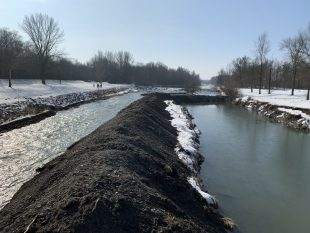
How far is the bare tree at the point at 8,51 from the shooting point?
2613 inches

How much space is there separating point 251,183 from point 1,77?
7558cm

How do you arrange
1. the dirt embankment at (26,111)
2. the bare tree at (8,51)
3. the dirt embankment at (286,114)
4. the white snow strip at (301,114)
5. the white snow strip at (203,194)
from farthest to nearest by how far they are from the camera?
the bare tree at (8,51), the dirt embankment at (286,114), the white snow strip at (301,114), the dirt embankment at (26,111), the white snow strip at (203,194)

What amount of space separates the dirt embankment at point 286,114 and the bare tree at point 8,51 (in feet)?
127

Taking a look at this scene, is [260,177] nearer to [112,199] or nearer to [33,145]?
[112,199]

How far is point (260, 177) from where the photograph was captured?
1973cm

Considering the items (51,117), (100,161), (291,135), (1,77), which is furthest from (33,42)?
(100,161)

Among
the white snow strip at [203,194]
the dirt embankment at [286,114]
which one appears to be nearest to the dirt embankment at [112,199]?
the white snow strip at [203,194]

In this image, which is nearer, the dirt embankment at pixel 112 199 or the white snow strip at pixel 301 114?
the dirt embankment at pixel 112 199

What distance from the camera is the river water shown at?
14.2m

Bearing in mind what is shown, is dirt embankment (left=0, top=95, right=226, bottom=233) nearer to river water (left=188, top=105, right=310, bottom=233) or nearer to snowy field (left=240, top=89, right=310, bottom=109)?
river water (left=188, top=105, right=310, bottom=233)

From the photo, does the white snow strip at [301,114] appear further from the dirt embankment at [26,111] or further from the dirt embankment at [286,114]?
the dirt embankment at [26,111]

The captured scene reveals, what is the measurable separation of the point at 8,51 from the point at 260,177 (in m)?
61.6

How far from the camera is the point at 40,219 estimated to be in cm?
940

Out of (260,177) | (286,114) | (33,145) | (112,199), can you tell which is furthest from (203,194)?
(286,114)
